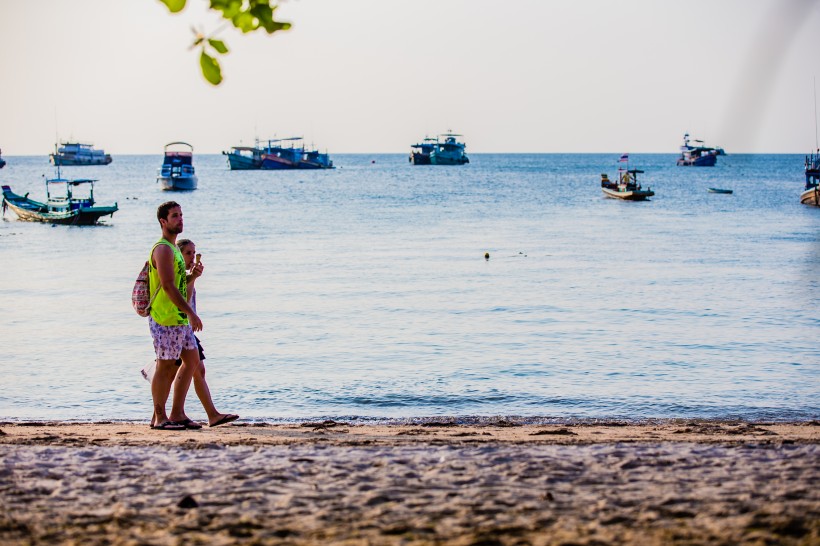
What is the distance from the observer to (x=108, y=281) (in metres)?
24.4

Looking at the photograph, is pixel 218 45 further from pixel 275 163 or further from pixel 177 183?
pixel 275 163

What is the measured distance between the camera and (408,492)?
5.31 metres

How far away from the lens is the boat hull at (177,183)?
3086 inches

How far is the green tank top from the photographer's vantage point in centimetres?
740

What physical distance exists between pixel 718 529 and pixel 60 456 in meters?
4.07

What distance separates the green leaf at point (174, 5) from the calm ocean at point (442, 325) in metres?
1.54

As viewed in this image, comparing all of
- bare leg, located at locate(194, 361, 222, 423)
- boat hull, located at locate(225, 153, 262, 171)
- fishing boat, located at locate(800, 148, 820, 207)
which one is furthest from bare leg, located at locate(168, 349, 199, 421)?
boat hull, located at locate(225, 153, 262, 171)

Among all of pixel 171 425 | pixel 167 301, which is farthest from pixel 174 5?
pixel 171 425

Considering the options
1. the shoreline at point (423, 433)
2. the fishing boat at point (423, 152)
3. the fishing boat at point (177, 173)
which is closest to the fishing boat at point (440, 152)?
the fishing boat at point (423, 152)

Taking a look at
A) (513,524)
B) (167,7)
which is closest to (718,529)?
(513,524)

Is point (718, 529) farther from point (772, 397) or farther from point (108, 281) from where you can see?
point (108, 281)

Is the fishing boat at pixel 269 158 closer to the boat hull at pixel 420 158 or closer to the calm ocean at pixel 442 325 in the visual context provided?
the boat hull at pixel 420 158

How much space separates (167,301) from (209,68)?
4898 millimetres

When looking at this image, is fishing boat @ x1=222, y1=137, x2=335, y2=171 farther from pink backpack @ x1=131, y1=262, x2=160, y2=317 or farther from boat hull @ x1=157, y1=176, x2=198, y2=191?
pink backpack @ x1=131, y1=262, x2=160, y2=317
